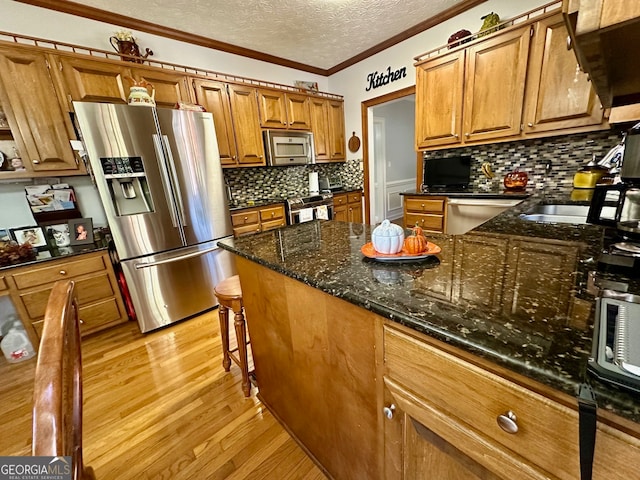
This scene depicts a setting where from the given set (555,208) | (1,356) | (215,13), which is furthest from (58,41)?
(555,208)

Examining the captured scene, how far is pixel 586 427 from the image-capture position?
339 millimetres

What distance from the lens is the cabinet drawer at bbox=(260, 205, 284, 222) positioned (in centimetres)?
317

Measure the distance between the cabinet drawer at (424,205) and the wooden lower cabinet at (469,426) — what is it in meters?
2.39

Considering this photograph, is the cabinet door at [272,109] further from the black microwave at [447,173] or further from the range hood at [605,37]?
the range hood at [605,37]

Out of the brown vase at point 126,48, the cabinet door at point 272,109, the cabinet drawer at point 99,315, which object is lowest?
the cabinet drawer at point 99,315

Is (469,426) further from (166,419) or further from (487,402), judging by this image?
(166,419)

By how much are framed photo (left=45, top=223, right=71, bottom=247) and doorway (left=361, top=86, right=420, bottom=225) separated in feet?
11.8

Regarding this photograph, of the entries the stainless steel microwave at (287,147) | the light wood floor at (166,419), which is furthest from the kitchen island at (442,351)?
the stainless steel microwave at (287,147)

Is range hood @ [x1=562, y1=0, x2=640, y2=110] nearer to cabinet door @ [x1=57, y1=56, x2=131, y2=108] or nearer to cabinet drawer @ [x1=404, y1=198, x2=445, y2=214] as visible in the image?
cabinet drawer @ [x1=404, y1=198, x2=445, y2=214]

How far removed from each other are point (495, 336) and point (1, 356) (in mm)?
3415

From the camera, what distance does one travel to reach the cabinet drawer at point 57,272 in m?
1.89

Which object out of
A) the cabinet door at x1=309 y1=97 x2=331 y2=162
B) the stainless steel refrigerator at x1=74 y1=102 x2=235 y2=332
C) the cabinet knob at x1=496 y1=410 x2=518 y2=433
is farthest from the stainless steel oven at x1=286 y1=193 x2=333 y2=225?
the cabinet knob at x1=496 y1=410 x2=518 y2=433

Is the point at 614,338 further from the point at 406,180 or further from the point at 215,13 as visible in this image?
the point at 406,180

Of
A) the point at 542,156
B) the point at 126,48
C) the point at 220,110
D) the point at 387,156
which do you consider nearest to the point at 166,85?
the point at 126,48
